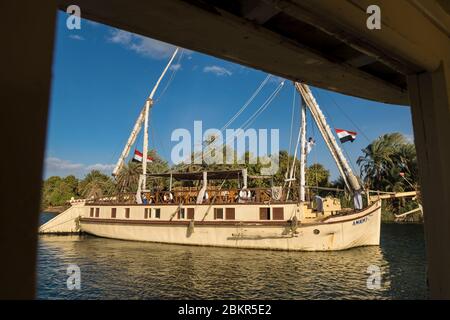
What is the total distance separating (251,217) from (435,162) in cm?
1894

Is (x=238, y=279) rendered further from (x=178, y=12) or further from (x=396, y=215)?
(x=396, y=215)

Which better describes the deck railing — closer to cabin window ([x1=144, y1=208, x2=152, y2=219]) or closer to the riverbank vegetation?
cabin window ([x1=144, y1=208, x2=152, y2=219])

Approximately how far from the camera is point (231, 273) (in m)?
14.6

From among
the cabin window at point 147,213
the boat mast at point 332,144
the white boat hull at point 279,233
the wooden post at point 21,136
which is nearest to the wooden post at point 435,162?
the wooden post at point 21,136

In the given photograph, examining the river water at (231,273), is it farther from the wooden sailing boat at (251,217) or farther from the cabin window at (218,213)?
the cabin window at (218,213)

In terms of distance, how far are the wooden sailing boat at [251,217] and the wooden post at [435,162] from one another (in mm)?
17825

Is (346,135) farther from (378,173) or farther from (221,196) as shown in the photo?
(378,173)

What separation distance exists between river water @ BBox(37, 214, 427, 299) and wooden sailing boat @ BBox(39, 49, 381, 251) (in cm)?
90

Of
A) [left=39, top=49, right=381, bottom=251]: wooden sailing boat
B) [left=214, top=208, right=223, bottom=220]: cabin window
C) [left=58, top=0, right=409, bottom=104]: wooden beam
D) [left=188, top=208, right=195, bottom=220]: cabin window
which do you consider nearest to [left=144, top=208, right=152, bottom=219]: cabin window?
[left=39, top=49, right=381, bottom=251]: wooden sailing boat

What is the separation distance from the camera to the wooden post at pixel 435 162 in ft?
8.71

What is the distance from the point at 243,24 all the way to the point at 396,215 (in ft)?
139

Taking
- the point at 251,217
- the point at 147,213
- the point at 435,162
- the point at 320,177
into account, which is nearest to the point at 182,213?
the point at 147,213

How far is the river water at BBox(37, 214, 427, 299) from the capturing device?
1131 centimetres
